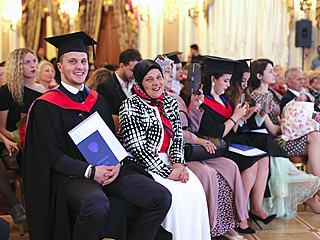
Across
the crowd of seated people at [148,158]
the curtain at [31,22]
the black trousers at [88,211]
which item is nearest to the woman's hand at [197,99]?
the crowd of seated people at [148,158]

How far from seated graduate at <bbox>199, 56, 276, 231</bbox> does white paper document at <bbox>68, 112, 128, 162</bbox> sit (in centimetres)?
118

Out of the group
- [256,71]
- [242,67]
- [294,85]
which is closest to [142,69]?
[242,67]

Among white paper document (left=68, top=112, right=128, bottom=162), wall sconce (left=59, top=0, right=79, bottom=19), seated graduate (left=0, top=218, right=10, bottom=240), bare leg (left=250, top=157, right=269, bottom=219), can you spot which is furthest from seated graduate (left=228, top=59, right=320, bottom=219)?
wall sconce (left=59, top=0, right=79, bottom=19)

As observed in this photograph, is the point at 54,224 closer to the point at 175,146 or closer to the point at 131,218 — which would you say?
the point at 131,218

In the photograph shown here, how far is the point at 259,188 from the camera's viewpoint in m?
3.42

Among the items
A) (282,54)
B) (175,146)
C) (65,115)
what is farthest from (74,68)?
(282,54)

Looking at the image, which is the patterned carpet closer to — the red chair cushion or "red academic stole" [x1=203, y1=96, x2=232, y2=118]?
the red chair cushion

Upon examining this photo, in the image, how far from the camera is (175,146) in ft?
9.46

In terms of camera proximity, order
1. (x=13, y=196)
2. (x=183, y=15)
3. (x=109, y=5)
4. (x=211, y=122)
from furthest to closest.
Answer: (x=109, y=5) < (x=183, y=15) < (x=211, y=122) < (x=13, y=196)

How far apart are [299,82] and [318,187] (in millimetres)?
1548

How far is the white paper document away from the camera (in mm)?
2344

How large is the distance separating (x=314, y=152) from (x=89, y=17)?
27.5ft

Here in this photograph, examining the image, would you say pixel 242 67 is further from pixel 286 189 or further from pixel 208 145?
pixel 286 189

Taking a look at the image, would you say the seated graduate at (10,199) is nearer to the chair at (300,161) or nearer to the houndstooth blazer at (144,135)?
the houndstooth blazer at (144,135)
